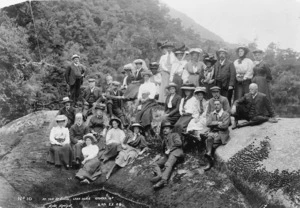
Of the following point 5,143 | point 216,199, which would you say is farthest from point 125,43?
point 216,199

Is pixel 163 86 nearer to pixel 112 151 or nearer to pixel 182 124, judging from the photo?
pixel 182 124

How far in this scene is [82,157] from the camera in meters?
10.4

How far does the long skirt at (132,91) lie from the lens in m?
12.4

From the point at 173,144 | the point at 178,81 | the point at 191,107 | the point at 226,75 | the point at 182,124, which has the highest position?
the point at 226,75

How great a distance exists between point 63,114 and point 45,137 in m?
0.98

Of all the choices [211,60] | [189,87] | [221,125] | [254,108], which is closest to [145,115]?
[189,87]

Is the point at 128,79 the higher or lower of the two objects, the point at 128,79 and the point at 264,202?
the higher

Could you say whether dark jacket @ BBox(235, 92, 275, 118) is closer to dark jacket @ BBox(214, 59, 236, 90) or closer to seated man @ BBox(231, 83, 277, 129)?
seated man @ BBox(231, 83, 277, 129)

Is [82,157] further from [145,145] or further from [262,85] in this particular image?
[262,85]

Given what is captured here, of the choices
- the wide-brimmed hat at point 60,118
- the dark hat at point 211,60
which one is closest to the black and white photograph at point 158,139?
the dark hat at point 211,60

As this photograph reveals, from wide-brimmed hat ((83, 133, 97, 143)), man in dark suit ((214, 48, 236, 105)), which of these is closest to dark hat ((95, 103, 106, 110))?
wide-brimmed hat ((83, 133, 97, 143))

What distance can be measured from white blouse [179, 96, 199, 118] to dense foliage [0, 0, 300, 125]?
6966mm

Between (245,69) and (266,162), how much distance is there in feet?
10.4

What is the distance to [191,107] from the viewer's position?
33.3 ft
